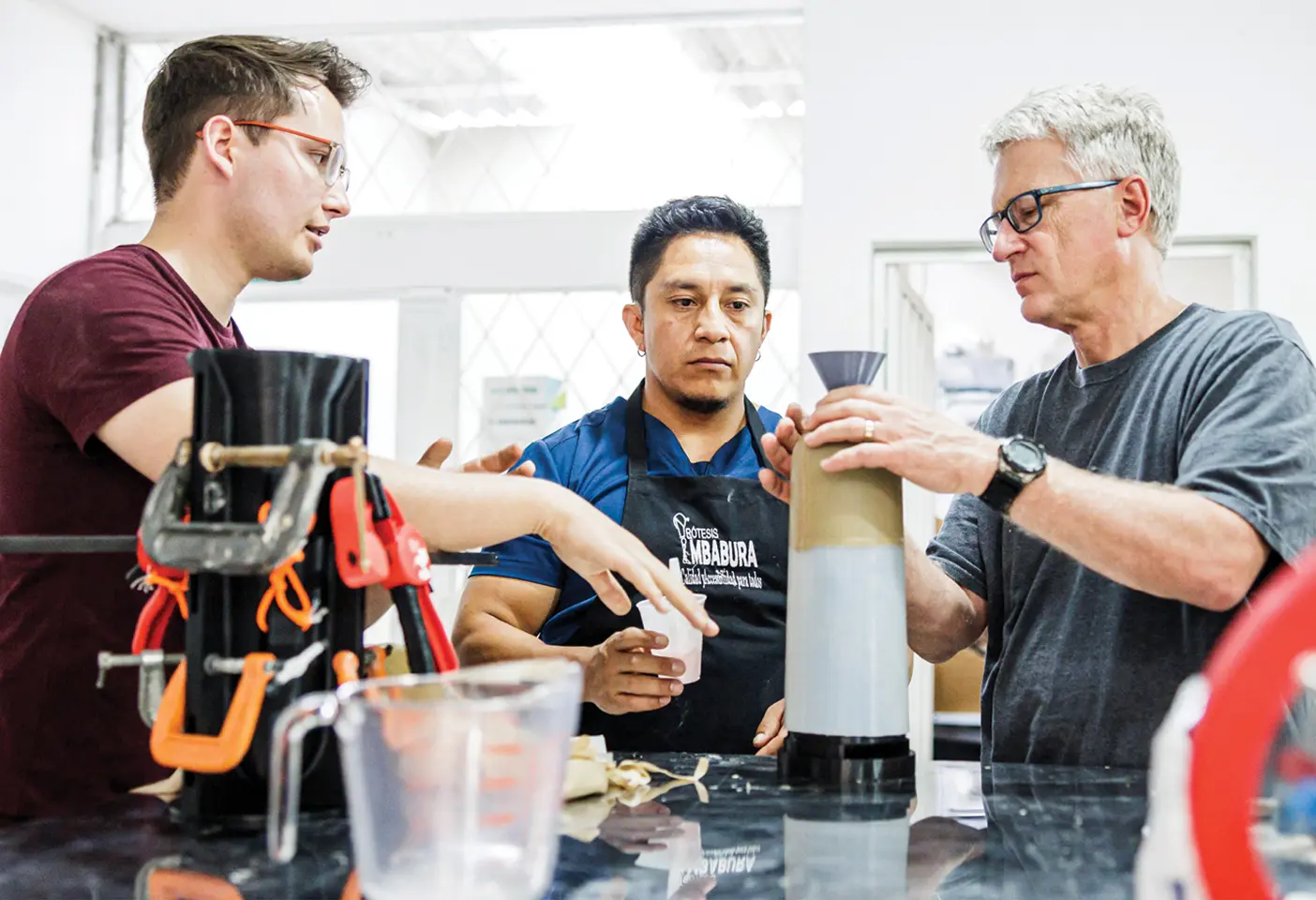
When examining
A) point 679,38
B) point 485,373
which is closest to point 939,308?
point 679,38

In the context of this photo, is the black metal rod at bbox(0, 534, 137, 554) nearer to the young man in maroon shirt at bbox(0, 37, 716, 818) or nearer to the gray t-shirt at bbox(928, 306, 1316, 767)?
the young man in maroon shirt at bbox(0, 37, 716, 818)

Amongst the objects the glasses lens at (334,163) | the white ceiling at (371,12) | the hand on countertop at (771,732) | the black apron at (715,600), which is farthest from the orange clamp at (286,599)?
the white ceiling at (371,12)

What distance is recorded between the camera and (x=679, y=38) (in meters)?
4.38

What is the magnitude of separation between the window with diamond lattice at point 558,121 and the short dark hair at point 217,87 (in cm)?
304

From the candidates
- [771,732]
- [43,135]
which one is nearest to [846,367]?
Answer: [771,732]

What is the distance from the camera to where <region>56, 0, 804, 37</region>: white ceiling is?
401 cm

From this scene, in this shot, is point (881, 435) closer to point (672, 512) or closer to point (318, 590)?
point (318, 590)

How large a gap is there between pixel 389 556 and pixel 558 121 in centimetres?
410

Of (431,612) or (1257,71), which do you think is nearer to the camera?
(431,612)

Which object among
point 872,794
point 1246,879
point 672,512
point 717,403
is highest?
point 717,403

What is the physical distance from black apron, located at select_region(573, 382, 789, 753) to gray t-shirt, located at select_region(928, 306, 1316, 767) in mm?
331

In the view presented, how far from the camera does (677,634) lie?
5.57 feet

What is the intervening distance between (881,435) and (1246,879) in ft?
2.61

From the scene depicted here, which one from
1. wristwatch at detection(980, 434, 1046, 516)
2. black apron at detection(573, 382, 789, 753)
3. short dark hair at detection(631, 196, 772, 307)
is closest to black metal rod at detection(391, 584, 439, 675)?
wristwatch at detection(980, 434, 1046, 516)
